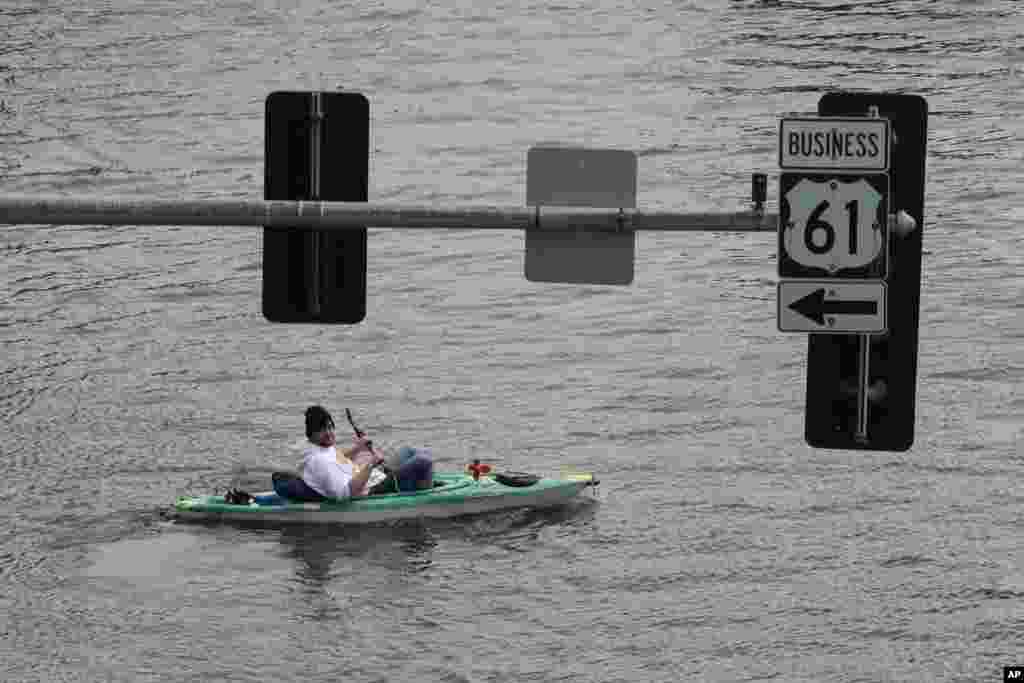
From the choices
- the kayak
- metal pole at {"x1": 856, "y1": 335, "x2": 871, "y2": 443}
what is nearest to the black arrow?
metal pole at {"x1": 856, "y1": 335, "x2": 871, "y2": 443}

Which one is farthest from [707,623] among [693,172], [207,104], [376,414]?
[207,104]

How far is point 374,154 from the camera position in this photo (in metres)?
54.4

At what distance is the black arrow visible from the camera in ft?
29.1

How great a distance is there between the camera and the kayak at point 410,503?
29.1 metres

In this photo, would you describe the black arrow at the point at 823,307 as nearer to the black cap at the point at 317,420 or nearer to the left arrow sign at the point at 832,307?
the left arrow sign at the point at 832,307

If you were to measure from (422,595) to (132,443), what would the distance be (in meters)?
8.37

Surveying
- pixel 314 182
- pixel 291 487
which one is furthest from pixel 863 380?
pixel 291 487

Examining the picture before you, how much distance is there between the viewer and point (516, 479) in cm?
3022

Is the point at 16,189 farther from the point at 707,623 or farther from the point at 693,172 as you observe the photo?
the point at 707,623

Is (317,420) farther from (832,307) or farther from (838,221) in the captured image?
(838,221)

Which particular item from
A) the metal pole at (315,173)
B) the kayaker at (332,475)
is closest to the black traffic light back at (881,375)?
the metal pole at (315,173)

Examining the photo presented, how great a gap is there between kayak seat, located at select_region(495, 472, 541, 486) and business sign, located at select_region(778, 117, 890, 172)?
21.6 metres

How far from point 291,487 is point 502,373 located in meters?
10.4

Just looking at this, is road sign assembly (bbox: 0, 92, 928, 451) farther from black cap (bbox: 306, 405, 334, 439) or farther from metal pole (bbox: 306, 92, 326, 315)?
black cap (bbox: 306, 405, 334, 439)
